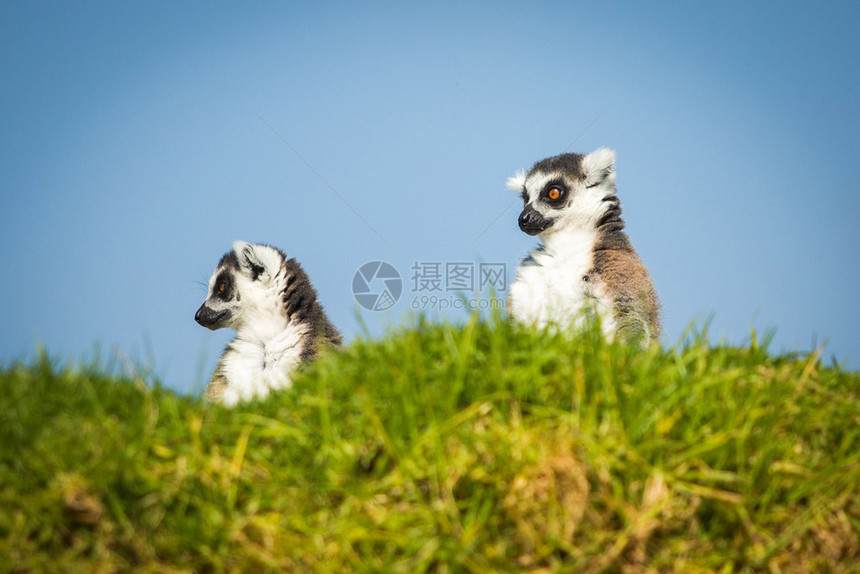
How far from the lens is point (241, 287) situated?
27.6 ft

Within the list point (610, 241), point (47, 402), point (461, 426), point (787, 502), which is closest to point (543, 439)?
point (461, 426)

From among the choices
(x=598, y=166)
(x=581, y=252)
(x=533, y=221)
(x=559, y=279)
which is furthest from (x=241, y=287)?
(x=598, y=166)

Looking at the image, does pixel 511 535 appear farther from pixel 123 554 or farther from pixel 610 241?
pixel 610 241

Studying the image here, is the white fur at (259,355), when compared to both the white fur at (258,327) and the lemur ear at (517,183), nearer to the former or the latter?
the white fur at (258,327)

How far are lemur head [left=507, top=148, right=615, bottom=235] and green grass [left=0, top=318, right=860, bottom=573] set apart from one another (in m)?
4.47

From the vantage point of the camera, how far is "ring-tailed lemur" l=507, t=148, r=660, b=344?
687 centimetres

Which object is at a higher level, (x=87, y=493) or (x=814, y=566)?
(x=87, y=493)

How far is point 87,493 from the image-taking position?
294cm

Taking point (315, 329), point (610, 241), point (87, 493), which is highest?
point (610, 241)

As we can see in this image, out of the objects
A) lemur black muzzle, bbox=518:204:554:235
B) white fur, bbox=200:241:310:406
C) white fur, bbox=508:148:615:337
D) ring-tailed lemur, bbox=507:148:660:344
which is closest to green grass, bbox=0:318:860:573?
ring-tailed lemur, bbox=507:148:660:344

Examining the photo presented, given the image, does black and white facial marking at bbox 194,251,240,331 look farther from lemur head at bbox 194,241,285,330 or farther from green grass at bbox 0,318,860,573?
green grass at bbox 0,318,860,573

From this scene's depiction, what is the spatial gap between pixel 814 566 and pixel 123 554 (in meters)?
2.83

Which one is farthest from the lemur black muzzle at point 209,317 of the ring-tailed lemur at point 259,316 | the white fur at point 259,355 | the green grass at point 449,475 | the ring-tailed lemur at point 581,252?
the green grass at point 449,475

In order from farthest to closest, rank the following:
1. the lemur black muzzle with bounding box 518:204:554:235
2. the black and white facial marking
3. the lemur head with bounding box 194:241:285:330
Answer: the black and white facial marking → the lemur head with bounding box 194:241:285:330 → the lemur black muzzle with bounding box 518:204:554:235
